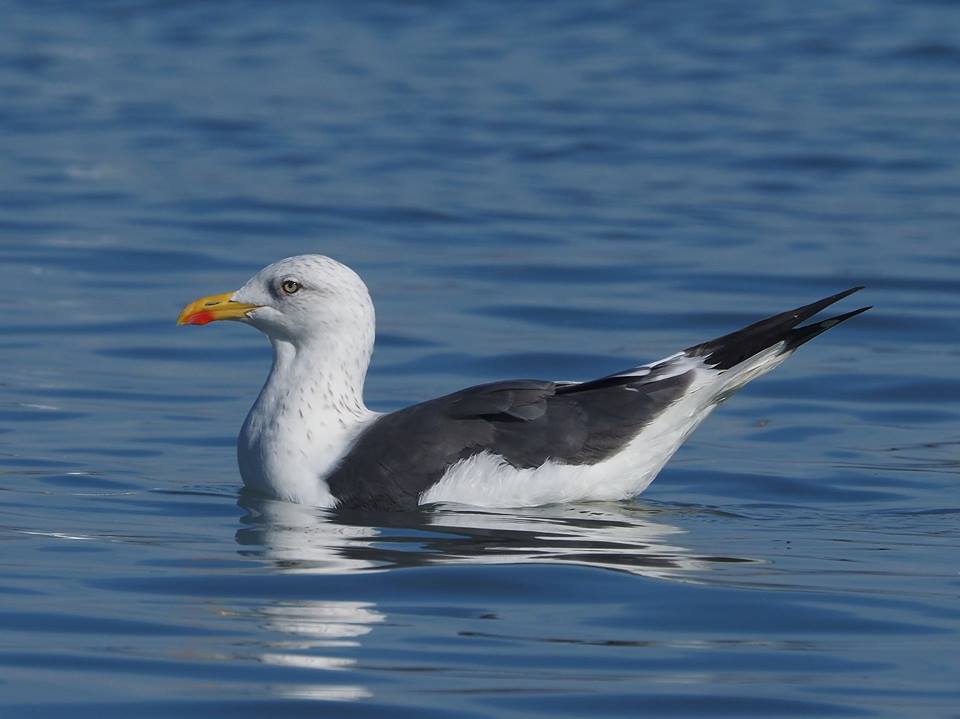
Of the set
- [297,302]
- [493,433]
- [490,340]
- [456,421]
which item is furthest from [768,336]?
[490,340]

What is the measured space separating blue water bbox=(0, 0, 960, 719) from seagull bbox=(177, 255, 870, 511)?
0.63ft

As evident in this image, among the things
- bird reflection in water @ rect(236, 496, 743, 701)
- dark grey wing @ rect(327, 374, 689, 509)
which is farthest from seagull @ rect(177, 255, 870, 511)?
bird reflection in water @ rect(236, 496, 743, 701)

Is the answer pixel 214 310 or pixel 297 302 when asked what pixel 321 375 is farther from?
pixel 214 310

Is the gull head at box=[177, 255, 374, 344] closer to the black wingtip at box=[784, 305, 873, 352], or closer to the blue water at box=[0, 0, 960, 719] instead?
the blue water at box=[0, 0, 960, 719]

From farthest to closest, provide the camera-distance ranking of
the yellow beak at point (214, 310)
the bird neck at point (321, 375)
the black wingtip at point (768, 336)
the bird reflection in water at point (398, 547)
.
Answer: the yellow beak at point (214, 310) → the bird neck at point (321, 375) → the black wingtip at point (768, 336) → the bird reflection in water at point (398, 547)

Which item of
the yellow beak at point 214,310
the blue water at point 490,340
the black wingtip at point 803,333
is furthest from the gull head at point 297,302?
the black wingtip at point 803,333

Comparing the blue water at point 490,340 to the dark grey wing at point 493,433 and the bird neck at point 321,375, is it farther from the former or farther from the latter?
the bird neck at point 321,375

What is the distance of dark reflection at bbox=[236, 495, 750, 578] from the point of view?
7715 mm

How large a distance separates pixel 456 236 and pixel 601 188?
2942 mm

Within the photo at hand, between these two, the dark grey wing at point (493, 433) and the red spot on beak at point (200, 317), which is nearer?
the dark grey wing at point (493, 433)

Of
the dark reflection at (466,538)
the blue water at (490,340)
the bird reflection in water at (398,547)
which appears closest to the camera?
the blue water at (490,340)

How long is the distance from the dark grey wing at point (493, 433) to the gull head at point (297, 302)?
2.00 feet

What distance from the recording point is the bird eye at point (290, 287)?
938cm

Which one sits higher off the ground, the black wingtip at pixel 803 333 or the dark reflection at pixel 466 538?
the black wingtip at pixel 803 333
